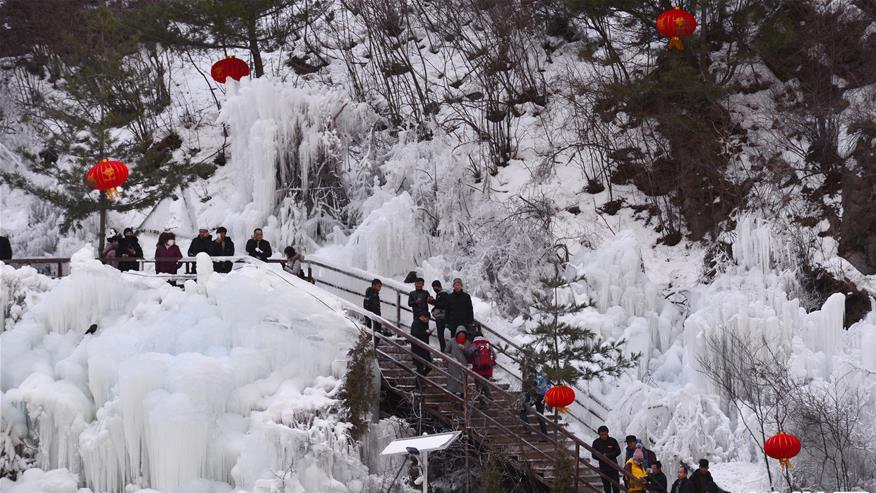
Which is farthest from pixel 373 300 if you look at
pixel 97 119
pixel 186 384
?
pixel 97 119

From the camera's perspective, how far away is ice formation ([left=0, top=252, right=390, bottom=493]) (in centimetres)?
1612

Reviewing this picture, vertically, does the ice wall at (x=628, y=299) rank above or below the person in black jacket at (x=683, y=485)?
above

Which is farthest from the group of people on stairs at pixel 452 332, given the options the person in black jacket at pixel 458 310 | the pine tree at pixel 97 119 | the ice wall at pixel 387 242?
the pine tree at pixel 97 119

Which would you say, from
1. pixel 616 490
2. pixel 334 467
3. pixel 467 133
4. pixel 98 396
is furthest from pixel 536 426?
pixel 467 133

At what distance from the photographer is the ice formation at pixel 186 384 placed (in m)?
16.1

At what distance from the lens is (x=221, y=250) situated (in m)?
20.0

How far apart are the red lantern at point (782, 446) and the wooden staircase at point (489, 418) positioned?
2343mm

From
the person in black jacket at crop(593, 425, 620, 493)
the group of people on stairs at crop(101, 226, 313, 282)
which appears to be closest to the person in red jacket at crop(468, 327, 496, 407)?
the person in black jacket at crop(593, 425, 620, 493)

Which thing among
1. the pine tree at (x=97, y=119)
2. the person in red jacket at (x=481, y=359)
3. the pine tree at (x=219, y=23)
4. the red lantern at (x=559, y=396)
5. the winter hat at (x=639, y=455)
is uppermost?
the pine tree at (x=219, y=23)

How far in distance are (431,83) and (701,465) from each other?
719 inches

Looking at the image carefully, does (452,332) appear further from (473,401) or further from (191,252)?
(191,252)

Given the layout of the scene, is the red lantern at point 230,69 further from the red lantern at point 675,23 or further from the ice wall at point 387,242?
the red lantern at point 675,23

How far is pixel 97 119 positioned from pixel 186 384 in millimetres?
16362

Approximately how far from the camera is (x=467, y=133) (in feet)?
102
